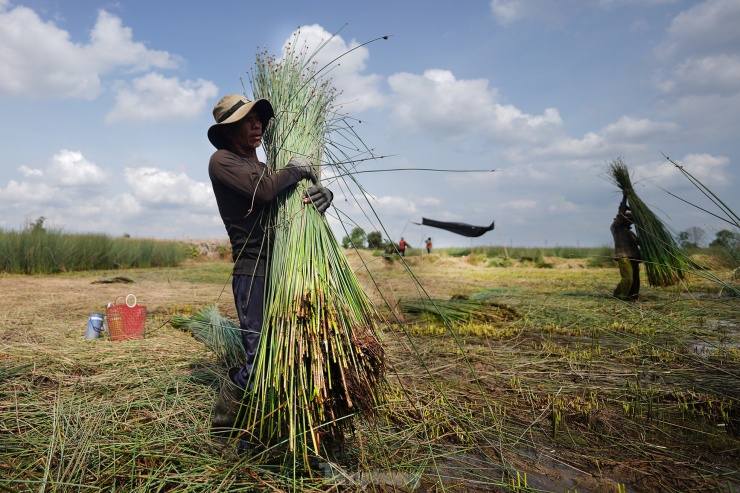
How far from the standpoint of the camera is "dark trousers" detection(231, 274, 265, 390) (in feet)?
7.72

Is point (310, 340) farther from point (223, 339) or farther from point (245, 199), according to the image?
point (223, 339)

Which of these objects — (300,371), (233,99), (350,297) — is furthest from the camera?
(233,99)

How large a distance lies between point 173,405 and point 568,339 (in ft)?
13.5

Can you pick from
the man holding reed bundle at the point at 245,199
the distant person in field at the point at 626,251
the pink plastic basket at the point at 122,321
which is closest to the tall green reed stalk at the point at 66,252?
the pink plastic basket at the point at 122,321

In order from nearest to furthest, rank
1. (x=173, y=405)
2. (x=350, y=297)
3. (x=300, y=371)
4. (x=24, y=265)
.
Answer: (x=300, y=371) → (x=350, y=297) → (x=173, y=405) → (x=24, y=265)

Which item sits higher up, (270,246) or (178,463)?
(270,246)

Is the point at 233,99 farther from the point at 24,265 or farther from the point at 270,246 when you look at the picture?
the point at 24,265

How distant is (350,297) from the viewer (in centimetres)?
222

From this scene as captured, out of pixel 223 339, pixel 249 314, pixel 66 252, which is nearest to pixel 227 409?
pixel 249 314

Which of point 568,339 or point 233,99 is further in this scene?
point 568,339

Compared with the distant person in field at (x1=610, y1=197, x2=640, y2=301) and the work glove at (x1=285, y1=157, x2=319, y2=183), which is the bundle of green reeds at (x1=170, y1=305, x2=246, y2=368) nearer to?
the work glove at (x1=285, y1=157, x2=319, y2=183)

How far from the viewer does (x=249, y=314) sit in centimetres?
240

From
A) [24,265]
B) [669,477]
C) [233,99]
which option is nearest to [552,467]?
[669,477]

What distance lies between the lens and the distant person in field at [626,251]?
25.4ft
